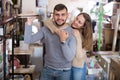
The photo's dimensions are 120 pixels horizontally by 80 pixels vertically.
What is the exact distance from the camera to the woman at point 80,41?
1.98 meters

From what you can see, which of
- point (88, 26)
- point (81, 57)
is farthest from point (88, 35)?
point (81, 57)

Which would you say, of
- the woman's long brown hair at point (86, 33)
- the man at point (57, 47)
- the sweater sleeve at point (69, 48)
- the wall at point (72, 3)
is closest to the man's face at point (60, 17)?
the man at point (57, 47)

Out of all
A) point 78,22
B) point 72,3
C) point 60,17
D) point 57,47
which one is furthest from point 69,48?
point 72,3

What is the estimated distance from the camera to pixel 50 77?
Answer: 1.85 meters

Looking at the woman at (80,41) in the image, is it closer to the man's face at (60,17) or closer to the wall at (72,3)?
the man's face at (60,17)

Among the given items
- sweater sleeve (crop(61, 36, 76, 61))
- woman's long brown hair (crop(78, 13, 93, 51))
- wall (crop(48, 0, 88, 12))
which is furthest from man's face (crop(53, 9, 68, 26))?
wall (crop(48, 0, 88, 12))

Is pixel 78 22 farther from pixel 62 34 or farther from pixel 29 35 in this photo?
pixel 29 35

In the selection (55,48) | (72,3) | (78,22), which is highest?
(72,3)

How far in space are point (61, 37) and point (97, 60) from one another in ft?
6.73

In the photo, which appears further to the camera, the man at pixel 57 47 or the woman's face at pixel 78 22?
the woman's face at pixel 78 22

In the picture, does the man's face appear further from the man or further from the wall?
the wall

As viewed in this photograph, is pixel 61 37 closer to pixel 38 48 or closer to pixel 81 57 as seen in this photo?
pixel 81 57

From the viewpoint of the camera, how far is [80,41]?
199 cm

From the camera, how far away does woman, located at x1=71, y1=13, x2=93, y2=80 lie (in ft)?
6.50
